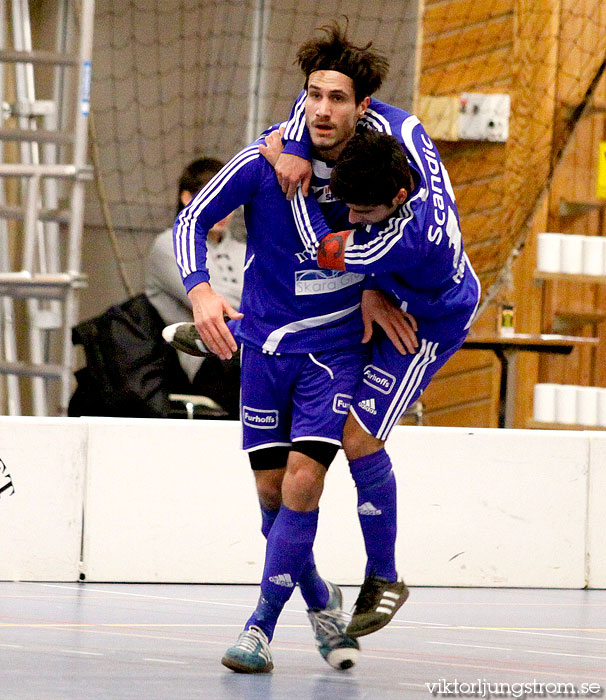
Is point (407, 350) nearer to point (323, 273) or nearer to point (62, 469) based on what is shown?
point (323, 273)

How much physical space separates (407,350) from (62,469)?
172 cm

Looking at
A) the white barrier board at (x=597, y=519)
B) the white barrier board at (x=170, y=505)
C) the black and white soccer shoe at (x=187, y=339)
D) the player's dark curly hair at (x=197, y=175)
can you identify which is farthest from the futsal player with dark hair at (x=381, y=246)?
the player's dark curly hair at (x=197, y=175)

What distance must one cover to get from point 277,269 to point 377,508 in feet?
2.16

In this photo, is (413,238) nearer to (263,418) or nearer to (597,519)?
(263,418)

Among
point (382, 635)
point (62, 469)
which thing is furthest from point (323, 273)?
point (62, 469)

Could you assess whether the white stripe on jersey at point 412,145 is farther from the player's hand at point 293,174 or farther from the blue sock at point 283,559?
the blue sock at point 283,559

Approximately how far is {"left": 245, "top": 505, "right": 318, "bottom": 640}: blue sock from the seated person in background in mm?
2343

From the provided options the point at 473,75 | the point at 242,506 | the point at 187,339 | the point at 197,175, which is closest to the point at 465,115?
the point at 473,75

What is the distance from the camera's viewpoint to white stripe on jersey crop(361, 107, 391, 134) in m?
3.12

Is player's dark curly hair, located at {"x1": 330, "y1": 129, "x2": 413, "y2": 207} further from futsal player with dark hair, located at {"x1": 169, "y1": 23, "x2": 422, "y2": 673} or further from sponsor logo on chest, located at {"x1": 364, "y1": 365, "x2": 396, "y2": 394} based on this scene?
sponsor logo on chest, located at {"x1": 364, "y1": 365, "x2": 396, "y2": 394}

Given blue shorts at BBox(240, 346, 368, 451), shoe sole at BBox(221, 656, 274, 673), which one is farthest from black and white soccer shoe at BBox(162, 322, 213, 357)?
shoe sole at BBox(221, 656, 274, 673)

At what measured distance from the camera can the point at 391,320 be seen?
3164 mm

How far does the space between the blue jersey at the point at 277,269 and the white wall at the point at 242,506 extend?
1.36 m

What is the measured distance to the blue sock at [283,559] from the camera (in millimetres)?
3184
